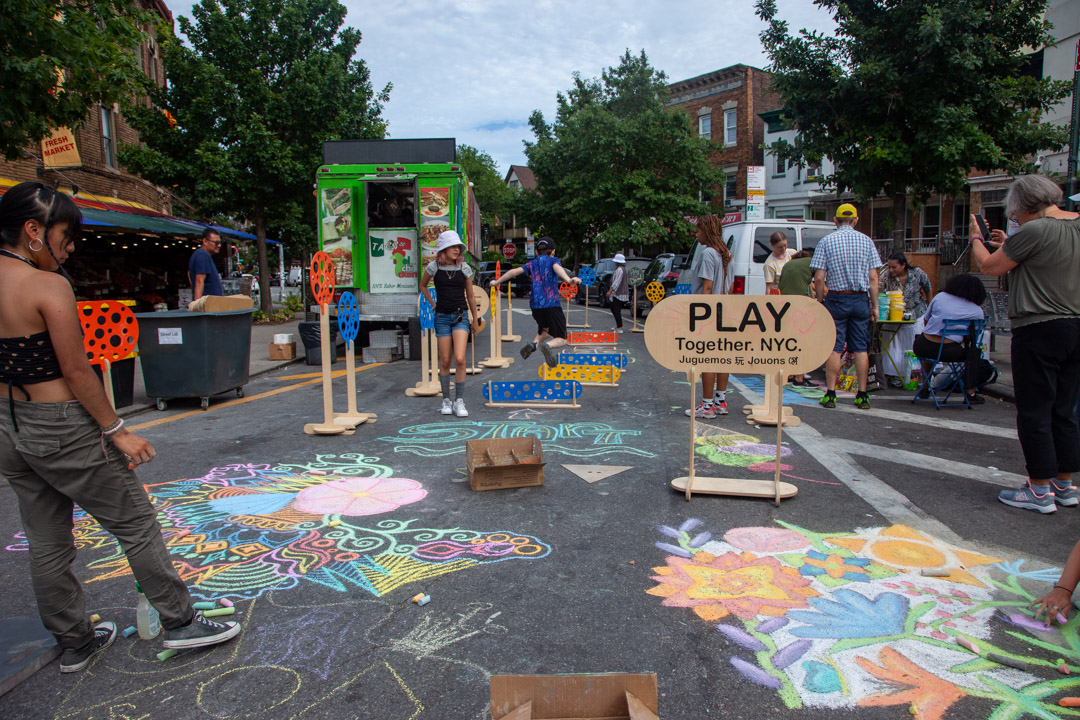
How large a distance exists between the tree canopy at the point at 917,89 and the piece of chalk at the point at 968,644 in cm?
1343

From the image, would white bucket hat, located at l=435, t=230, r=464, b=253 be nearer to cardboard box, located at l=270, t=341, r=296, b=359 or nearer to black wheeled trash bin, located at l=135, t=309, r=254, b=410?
black wheeled trash bin, located at l=135, t=309, r=254, b=410

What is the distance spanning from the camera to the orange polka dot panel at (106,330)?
172 inches

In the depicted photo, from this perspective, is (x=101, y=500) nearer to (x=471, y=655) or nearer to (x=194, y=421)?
(x=471, y=655)

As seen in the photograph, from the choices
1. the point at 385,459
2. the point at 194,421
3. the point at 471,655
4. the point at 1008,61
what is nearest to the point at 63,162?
the point at 194,421

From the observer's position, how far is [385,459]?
536 centimetres

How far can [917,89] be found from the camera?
45.9ft

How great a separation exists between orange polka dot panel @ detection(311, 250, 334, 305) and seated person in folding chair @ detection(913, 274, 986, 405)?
251 inches

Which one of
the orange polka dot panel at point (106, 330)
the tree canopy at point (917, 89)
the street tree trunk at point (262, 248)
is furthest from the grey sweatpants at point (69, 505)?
the street tree trunk at point (262, 248)

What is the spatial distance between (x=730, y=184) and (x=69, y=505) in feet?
121

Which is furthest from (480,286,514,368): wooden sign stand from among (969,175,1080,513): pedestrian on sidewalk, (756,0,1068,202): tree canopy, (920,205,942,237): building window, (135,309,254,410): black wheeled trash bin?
(920,205,942,237): building window

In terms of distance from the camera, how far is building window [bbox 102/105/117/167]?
64.4 ft

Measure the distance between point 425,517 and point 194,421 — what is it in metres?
4.11

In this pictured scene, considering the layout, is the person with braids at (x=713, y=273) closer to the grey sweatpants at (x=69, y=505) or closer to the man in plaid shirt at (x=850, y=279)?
the man in plaid shirt at (x=850, y=279)

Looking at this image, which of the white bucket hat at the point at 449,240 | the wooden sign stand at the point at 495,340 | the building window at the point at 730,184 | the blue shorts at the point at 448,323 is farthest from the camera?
the building window at the point at 730,184
